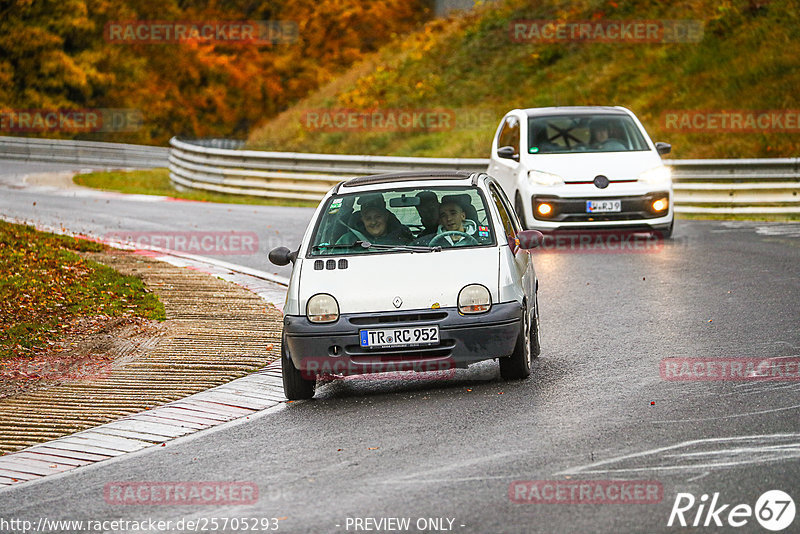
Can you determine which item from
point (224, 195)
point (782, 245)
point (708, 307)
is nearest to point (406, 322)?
point (708, 307)

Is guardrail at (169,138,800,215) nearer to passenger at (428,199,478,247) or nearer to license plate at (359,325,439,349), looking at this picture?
passenger at (428,199,478,247)

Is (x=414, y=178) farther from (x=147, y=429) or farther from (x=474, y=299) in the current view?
(x=147, y=429)

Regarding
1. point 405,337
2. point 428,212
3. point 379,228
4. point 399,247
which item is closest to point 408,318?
point 405,337

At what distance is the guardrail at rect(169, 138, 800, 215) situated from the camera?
21078 millimetres

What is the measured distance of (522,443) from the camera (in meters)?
7.16

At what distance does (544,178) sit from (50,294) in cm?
697

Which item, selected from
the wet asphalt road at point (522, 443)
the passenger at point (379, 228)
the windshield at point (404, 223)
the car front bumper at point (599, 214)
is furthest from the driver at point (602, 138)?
the passenger at point (379, 228)

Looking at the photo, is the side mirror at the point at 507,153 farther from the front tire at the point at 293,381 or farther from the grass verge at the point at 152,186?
the front tire at the point at 293,381

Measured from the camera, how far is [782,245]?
53.7ft

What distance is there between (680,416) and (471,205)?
2.68 m

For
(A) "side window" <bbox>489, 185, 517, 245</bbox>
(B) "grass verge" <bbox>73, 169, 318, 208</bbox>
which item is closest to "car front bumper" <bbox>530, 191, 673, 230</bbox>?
(A) "side window" <bbox>489, 185, 517, 245</bbox>

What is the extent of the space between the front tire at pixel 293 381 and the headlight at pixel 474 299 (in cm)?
118

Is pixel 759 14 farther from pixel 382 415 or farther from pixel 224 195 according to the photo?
pixel 382 415

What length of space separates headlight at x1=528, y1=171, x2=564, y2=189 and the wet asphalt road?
17.9ft
